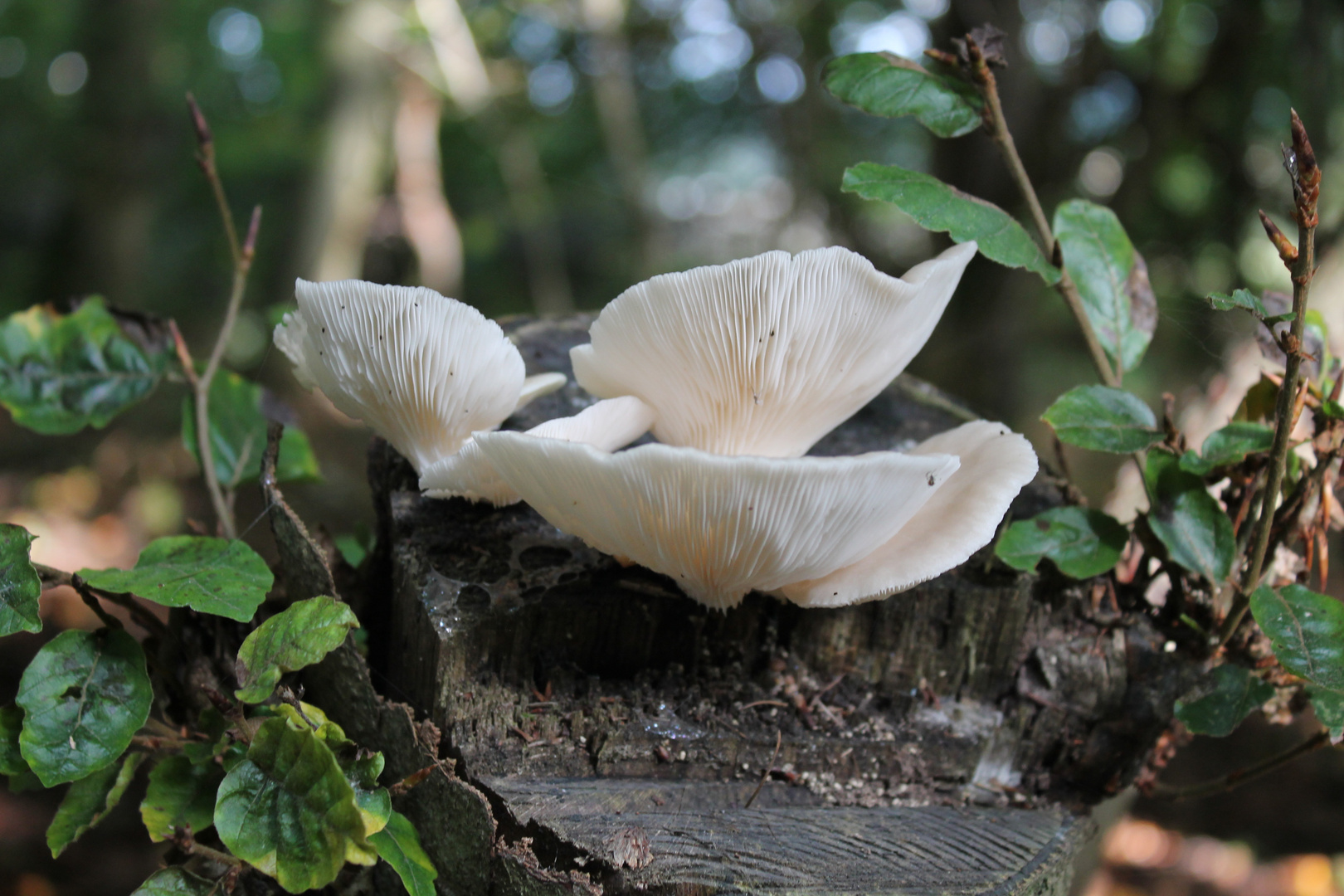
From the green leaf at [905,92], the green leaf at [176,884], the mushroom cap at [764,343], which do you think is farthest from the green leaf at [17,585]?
the green leaf at [905,92]

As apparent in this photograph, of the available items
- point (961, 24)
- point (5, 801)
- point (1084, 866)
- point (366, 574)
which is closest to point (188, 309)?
point (5, 801)

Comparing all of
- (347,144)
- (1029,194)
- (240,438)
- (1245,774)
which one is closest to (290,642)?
(240,438)

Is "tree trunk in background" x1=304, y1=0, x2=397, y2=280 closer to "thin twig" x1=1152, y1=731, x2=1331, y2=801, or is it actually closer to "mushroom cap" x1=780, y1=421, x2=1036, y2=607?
"mushroom cap" x1=780, y1=421, x2=1036, y2=607

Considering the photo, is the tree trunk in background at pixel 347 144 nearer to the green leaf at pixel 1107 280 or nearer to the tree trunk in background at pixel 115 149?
the tree trunk in background at pixel 115 149

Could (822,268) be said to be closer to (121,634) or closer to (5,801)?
(121,634)

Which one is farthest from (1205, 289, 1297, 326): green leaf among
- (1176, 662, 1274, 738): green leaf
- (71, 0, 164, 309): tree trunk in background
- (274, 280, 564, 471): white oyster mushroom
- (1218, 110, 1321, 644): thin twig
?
(71, 0, 164, 309): tree trunk in background

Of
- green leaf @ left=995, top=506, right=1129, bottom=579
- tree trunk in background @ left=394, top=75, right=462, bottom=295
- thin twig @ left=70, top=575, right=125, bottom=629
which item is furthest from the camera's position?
tree trunk in background @ left=394, top=75, right=462, bottom=295
